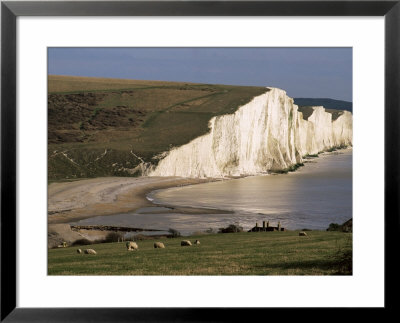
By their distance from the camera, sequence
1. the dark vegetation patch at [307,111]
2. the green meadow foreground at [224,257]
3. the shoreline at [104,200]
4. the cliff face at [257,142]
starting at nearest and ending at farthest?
the green meadow foreground at [224,257], the shoreline at [104,200], the dark vegetation patch at [307,111], the cliff face at [257,142]

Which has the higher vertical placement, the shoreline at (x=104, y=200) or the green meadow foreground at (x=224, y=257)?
the shoreline at (x=104, y=200)

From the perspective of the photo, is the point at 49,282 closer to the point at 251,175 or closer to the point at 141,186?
the point at 141,186

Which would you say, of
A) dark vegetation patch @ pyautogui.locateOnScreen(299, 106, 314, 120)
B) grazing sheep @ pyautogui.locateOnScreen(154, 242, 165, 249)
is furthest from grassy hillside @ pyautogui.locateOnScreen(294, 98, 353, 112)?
grazing sheep @ pyautogui.locateOnScreen(154, 242, 165, 249)

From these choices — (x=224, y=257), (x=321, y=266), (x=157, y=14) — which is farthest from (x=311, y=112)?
(x=157, y=14)

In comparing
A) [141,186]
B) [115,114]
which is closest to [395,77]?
[141,186]

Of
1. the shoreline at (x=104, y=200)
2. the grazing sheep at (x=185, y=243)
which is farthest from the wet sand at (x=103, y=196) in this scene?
the grazing sheep at (x=185, y=243)

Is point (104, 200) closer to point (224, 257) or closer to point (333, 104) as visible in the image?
point (224, 257)

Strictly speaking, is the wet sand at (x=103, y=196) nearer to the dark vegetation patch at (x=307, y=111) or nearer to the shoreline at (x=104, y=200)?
the shoreline at (x=104, y=200)
